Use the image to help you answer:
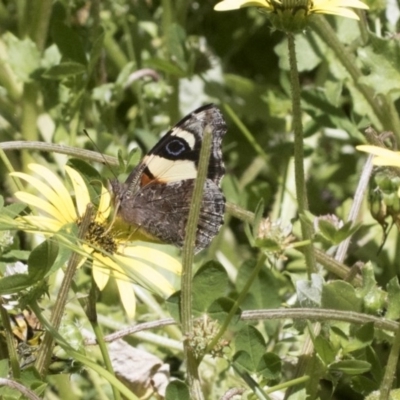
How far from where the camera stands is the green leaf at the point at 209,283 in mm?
1580

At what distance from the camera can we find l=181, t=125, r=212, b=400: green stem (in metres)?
1.25

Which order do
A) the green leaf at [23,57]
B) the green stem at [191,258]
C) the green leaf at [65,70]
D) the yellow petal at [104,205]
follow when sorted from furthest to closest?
the green leaf at [23,57], the green leaf at [65,70], the yellow petal at [104,205], the green stem at [191,258]

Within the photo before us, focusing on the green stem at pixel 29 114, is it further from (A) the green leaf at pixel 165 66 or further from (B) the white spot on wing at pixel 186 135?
(B) the white spot on wing at pixel 186 135

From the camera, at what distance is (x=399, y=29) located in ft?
8.06

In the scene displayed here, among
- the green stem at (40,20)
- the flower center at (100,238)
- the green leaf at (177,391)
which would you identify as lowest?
the green leaf at (177,391)

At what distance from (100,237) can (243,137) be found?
1.46m

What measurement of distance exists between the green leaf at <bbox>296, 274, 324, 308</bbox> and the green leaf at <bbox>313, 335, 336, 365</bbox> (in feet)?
0.42

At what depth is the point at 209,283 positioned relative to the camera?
5.20 feet

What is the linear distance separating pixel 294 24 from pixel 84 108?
1.08 m

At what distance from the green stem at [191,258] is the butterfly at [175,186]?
37cm

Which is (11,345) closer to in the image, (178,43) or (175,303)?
(175,303)

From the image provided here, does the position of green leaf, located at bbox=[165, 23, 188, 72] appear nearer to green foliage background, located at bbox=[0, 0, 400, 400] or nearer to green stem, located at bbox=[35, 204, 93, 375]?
green foliage background, located at bbox=[0, 0, 400, 400]

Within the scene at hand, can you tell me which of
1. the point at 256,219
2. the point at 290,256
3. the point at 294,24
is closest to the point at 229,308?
the point at 256,219

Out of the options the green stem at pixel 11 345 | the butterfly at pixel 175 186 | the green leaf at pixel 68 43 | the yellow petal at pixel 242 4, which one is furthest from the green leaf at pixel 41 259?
the green leaf at pixel 68 43
